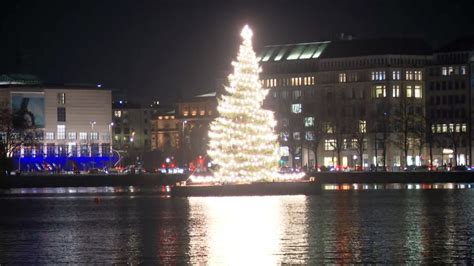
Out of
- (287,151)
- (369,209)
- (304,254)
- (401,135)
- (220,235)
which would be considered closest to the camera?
(304,254)

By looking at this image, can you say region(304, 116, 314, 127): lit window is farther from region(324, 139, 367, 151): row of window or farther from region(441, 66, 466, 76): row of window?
region(441, 66, 466, 76): row of window

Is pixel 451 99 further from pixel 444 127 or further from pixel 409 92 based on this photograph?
pixel 409 92

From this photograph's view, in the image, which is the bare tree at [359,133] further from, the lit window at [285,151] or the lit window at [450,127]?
the lit window at [285,151]

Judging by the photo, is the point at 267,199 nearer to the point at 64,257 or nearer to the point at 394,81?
the point at 64,257

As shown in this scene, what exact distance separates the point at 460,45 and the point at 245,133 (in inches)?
4131

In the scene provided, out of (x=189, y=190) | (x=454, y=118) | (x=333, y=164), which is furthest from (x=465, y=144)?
(x=189, y=190)

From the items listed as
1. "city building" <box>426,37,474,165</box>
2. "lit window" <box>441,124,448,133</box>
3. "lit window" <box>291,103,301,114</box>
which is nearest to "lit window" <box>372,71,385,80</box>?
"city building" <box>426,37,474,165</box>

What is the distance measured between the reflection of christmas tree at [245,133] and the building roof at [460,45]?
329ft

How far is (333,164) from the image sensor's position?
189500mm

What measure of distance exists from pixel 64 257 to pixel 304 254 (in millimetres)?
8468

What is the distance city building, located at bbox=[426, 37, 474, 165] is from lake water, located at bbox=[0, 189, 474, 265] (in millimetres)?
95583

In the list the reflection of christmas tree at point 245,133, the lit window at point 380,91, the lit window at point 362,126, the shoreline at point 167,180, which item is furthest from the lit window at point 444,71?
the reflection of christmas tree at point 245,133

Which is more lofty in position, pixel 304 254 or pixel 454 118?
pixel 454 118

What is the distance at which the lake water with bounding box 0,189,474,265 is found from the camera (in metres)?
44.7
